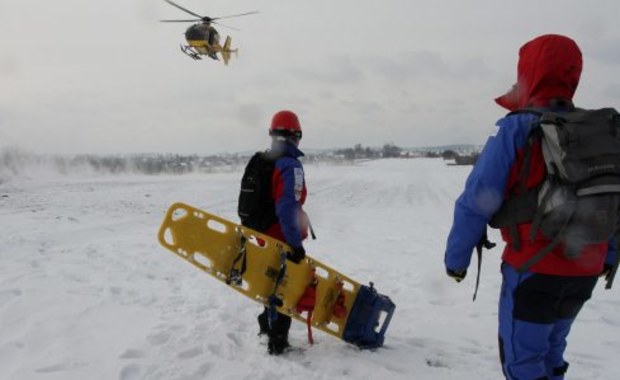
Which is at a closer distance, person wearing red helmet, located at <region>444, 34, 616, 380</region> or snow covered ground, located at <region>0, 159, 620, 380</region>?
person wearing red helmet, located at <region>444, 34, 616, 380</region>

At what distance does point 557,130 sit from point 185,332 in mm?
3896

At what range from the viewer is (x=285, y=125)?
448 centimetres

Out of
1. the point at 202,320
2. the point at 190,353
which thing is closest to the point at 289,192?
the point at 190,353

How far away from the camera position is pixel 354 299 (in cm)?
466

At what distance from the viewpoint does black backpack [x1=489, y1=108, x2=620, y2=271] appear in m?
2.26

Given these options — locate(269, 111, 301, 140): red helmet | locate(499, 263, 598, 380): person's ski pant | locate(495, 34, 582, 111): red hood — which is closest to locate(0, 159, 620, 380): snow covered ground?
locate(499, 263, 598, 380): person's ski pant

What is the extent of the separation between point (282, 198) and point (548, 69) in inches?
96.2

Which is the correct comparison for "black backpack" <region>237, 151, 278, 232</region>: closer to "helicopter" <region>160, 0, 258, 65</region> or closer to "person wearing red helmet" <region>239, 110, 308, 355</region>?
"person wearing red helmet" <region>239, 110, 308, 355</region>

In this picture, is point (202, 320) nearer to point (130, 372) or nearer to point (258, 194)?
point (130, 372)

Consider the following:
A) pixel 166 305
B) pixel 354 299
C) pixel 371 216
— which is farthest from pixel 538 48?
pixel 371 216

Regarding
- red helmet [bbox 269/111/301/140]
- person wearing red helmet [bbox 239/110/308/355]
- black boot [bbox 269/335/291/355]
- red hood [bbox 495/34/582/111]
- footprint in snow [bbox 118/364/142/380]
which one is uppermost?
red hood [bbox 495/34/582/111]

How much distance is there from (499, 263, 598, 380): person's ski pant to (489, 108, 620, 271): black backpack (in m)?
0.17

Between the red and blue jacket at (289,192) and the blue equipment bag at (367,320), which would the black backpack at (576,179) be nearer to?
the red and blue jacket at (289,192)

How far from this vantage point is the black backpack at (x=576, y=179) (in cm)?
226
